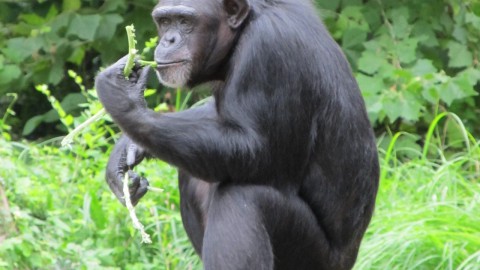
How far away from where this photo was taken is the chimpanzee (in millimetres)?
4402

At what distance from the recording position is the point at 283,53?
4.48 meters

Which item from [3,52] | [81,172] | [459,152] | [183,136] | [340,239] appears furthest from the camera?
[3,52]

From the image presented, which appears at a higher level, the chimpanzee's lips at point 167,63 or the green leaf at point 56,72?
the chimpanzee's lips at point 167,63

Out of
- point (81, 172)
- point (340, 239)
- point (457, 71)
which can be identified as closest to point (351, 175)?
point (340, 239)

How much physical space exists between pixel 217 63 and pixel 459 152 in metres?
3.32

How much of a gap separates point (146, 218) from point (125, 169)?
103 cm

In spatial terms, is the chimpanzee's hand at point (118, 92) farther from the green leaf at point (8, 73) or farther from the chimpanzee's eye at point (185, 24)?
the green leaf at point (8, 73)

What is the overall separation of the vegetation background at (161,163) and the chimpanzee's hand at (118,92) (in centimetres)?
104

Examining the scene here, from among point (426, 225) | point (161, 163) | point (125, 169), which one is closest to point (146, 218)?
point (161, 163)

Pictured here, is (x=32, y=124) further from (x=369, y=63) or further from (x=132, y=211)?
(x=132, y=211)

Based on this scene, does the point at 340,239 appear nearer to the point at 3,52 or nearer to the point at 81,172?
the point at 81,172

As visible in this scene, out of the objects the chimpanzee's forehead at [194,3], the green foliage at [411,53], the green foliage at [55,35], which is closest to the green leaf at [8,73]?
the green foliage at [55,35]

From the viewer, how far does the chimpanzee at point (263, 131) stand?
4.40 metres

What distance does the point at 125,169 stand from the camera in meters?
4.95
